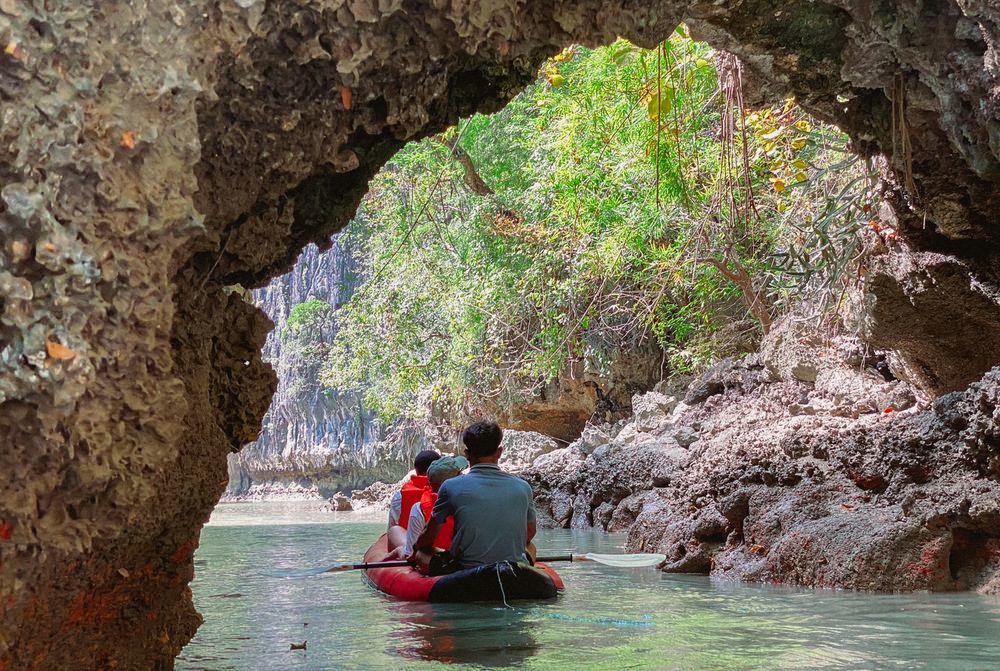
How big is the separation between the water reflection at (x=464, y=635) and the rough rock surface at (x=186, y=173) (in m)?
1.08

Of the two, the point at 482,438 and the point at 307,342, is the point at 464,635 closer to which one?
the point at 482,438

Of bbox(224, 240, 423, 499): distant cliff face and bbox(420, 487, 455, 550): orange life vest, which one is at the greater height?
bbox(224, 240, 423, 499): distant cliff face

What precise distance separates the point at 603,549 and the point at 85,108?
7.41 meters

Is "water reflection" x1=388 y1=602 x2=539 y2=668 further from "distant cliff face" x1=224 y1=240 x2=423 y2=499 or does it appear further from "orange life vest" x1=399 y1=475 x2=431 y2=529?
"distant cliff face" x1=224 y1=240 x2=423 y2=499

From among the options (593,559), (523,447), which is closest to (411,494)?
(593,559)

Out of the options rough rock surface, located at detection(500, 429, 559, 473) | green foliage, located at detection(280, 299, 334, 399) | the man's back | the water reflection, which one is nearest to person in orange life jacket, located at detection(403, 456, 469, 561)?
the man's back

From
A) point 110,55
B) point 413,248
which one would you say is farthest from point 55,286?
point 413,248

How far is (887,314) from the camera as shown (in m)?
7.31

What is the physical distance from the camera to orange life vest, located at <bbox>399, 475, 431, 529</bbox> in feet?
23.8

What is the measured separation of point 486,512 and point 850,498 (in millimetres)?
2359

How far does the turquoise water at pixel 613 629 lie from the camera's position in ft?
13.3

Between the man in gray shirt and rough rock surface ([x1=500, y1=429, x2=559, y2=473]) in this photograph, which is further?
rough rock surface ([x1=500, y1=429, x2=559, y2=473])

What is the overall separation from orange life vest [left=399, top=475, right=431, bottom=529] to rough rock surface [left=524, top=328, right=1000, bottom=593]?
189 centimetres

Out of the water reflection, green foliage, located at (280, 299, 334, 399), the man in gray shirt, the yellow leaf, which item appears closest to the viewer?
the yellow leaf
